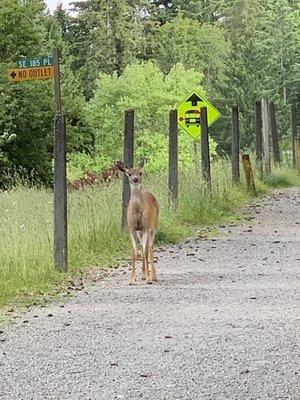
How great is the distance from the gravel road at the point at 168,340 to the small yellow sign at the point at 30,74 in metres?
2.34

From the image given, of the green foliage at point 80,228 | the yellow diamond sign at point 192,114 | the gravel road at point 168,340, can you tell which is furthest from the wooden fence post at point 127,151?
the yellow diamond sign at point 192,114

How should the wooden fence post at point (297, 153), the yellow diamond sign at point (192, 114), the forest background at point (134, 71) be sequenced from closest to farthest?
the yellow diamond sign at point (192, 114)
the forest background at point (134, 71)
the wooden fence post at point (297, 153)

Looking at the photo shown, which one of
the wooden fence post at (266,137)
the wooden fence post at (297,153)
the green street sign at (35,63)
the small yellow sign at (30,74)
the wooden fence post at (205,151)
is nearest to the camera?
the small yellow sign at (30,74)

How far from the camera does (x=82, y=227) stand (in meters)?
14.0

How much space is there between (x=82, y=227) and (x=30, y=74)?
2887 mm

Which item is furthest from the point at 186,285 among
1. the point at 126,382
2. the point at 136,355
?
the point at 126,382

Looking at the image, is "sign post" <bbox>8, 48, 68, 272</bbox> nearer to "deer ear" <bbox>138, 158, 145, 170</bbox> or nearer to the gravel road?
the gravel road

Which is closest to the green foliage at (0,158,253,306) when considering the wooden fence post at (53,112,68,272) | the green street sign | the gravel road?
the wooden fence post at (53,112,68,272)

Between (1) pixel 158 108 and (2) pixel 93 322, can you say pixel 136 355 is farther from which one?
(1) pixel 158 108

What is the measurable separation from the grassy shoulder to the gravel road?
606mm

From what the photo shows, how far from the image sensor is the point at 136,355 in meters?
7.36

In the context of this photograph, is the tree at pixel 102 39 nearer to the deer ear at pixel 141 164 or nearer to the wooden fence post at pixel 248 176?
the wooden fence post at pixel 248 176

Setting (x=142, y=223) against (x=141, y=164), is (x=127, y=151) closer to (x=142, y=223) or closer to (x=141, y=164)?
(x=141, y=164)

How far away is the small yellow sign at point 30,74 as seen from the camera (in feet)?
38.4
